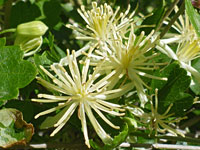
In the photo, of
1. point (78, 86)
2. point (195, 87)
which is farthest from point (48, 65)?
point (195, 87)

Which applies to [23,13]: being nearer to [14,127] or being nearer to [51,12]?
[51,12]

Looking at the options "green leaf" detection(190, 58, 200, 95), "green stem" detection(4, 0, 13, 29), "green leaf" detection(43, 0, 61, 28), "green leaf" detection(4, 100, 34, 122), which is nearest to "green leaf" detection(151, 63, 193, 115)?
"green leaf" detection(190, 58, 200, 95)

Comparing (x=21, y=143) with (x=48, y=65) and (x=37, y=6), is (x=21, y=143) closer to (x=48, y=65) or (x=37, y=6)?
(x=48, y=65)

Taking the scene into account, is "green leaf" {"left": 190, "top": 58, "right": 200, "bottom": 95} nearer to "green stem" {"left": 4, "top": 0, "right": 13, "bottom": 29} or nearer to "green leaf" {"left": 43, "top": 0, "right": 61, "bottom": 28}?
"green leaf" {"left": 43, "top": 0, "right": 61, "bottom": 28}

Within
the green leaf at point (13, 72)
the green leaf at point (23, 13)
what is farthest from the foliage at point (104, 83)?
the green leaf at point (23, 13)

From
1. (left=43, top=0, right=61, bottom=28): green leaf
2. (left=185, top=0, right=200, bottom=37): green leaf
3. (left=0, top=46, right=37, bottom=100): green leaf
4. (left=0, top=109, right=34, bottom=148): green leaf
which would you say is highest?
(left=43, top=0, right=61, bottom=28): green leaf

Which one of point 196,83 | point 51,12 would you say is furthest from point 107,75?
point 51,12
